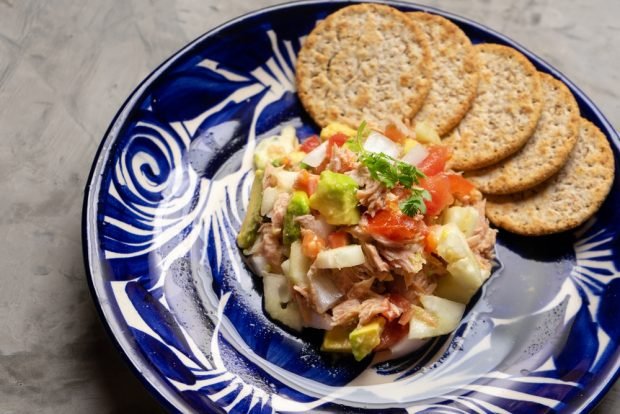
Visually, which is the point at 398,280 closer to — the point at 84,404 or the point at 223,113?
the point at 223,113

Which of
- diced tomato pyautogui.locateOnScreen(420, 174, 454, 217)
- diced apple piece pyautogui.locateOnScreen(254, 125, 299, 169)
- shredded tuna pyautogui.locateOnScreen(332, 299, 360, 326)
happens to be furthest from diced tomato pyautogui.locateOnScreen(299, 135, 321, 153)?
shredded tuna pyautogui.locateOnScreen(332, 299, 360, 326)

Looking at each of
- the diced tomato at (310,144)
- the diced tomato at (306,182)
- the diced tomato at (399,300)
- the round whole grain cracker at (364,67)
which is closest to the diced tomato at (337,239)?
the diced tomato at (306,182)

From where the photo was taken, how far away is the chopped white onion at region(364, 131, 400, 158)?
3.22 m

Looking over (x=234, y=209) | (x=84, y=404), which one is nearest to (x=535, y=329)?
(x=234, y=209)

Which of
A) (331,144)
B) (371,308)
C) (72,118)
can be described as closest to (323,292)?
(371,308)

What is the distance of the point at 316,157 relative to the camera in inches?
126

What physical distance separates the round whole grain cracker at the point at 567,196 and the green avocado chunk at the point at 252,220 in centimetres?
123

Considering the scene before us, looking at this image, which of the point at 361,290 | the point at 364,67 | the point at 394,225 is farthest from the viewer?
the point at 364,67

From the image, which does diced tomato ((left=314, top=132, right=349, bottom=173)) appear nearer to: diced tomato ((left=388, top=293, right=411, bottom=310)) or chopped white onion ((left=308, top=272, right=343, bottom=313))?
chopped white onion ((left=308, top=272, right=343, bottom=313))

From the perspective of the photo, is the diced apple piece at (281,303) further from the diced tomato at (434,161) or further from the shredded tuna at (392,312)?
the diced tomato at (434,161)

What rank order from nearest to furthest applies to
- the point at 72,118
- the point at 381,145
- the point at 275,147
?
the point at 381,145
the point at 275,147
the point at 72,118

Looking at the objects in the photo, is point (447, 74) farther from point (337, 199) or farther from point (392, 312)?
point (392, 312)

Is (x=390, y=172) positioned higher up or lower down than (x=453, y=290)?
higher up

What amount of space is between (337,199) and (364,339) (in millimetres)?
643
